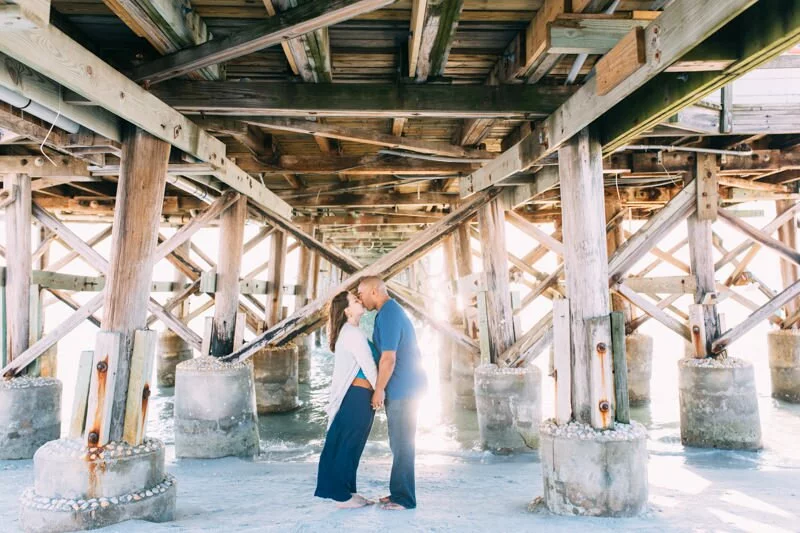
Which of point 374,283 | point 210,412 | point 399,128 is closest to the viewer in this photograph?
point 374,283

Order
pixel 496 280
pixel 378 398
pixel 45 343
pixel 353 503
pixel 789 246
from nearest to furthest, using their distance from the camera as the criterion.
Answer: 1. pixel 378 398
2. pixel 353 503
3. pixel 45 343
4. pixel 496 280
5. pixel 789 246

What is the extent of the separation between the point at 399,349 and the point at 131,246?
2.00m

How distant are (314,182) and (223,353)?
3.47 metres

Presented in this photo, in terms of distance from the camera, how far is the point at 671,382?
12.4 meters

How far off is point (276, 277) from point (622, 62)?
24.5 ft

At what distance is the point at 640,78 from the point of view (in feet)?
9.05

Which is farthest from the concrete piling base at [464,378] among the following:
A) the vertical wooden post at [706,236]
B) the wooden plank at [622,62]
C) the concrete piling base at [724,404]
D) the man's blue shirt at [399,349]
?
the wooden plank at [622,62]

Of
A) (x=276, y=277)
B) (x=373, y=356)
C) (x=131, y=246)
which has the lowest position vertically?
(x=373, y=356)

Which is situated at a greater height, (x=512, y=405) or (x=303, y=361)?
(x=303, y=361)

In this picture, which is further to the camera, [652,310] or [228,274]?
[652,310]


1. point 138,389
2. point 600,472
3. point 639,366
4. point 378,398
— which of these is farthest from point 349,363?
point 639,366

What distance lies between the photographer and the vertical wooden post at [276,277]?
361 inches

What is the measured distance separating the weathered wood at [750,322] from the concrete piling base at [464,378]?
4.41 meters

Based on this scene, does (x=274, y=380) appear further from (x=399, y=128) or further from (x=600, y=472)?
(x=600, y=472)
